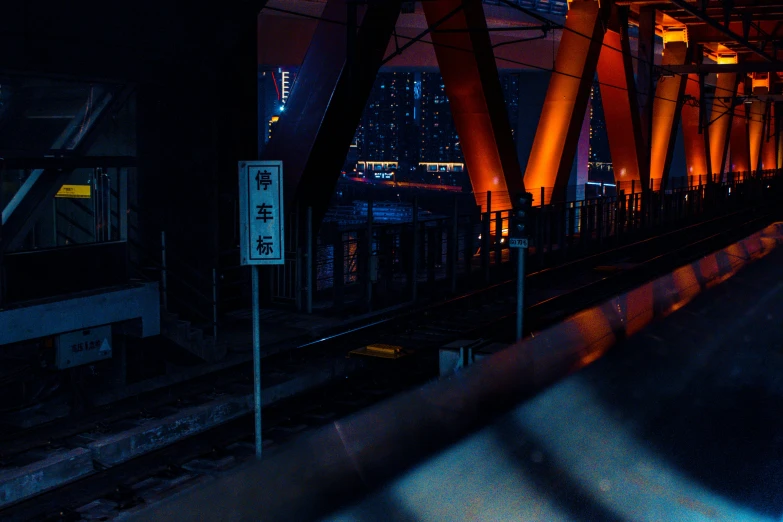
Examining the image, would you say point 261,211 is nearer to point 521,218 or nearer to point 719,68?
point 521,218

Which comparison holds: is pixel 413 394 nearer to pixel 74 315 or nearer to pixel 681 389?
pixel 681 389

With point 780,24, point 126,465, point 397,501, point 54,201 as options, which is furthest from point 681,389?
point 780,24

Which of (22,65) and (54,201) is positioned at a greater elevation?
(22,65)

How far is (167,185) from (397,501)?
31.0 feet

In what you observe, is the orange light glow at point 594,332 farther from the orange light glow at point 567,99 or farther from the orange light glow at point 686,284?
the orange light glow at point 567,99

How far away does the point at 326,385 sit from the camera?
10.8 meters

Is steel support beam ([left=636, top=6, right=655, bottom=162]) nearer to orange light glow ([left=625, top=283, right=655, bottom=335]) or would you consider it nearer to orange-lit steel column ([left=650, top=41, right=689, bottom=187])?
orange-lit steel column ([left=650, top=41, right=689, bottom=187])

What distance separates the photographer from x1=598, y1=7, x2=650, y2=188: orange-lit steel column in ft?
86.8

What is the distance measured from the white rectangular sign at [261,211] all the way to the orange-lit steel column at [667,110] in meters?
28.4

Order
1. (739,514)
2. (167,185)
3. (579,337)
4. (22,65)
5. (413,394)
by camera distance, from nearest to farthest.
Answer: (739,514) → (413,394) → (579,337) → (22,65) → (167,185)

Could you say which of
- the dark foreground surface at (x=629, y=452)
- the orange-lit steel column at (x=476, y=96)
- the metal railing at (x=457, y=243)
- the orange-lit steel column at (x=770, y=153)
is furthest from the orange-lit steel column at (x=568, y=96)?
the orange-lit steel column at (x=770, y=153)

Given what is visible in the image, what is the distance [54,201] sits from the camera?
34.7 feet

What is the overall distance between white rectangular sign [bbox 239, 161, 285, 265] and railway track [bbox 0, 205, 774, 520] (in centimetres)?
161

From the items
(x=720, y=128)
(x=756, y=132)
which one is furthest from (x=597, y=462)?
(x=756, y=132)
